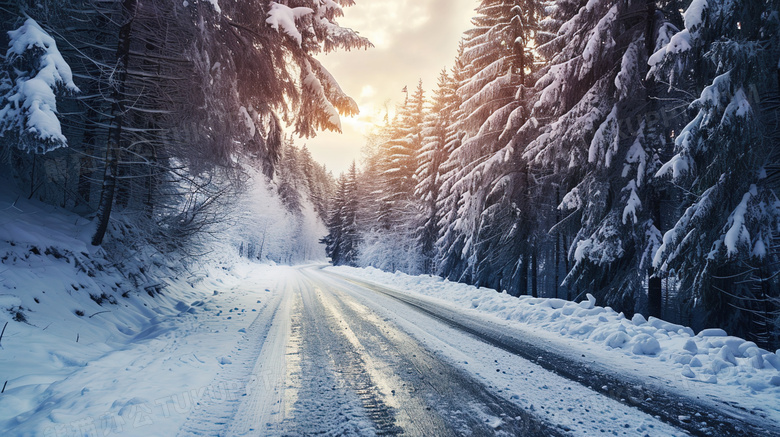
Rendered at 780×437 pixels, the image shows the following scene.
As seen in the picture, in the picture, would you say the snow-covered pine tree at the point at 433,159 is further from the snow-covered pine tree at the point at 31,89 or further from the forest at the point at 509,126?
the snow-covered pine tree at the point at 31,89

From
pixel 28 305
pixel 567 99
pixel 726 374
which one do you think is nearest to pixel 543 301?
pixel 726 374

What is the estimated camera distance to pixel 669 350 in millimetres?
4438

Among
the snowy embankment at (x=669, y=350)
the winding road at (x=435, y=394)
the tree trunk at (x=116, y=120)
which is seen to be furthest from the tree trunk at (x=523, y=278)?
the tree trunk at (x=116, y=120)

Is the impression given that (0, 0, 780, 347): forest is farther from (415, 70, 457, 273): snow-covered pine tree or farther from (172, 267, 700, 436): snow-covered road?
(415, 70, 457, 273): snow-covered pine tree

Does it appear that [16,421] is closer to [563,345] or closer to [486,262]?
[563,345]

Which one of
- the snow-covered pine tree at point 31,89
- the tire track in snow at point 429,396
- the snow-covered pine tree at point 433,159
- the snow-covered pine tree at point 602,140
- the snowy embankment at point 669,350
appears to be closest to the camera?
the tire track in snow at point 429,396

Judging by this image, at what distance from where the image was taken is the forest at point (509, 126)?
5.33 m

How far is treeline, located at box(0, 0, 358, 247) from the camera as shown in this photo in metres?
3.75

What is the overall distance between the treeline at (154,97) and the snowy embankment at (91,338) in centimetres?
69

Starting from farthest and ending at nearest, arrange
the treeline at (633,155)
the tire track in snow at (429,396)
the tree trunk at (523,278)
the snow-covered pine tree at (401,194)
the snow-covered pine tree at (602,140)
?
the snow-covered pine tree at (401,194) < the tree trunk at (523,278) < the snow-covered pine tree at (602,140) < the treeline at (633,155) < the tire track in snow at (429,396)

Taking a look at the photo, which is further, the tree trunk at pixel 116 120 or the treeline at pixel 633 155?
the treeline at pixel 633 155

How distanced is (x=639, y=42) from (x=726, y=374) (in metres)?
8.46

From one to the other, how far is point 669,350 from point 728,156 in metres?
3.66

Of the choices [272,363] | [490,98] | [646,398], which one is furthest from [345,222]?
[646,398]
